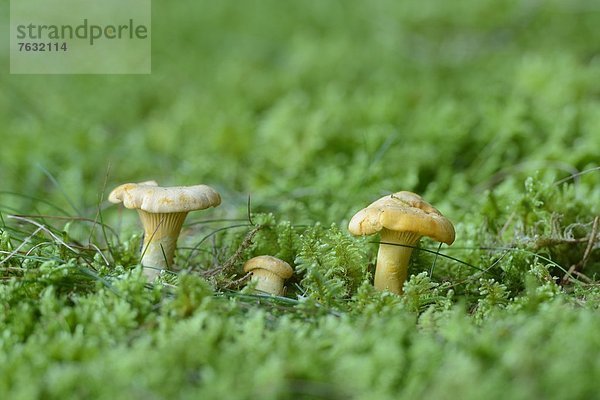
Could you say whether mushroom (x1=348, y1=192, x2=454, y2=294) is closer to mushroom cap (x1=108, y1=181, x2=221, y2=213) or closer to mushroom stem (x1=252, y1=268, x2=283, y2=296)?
mushroom stem (x1=252, y1=268, x2=283, y2=296)

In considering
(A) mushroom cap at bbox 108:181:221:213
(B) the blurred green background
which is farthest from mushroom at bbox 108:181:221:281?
(B) the blurred green background

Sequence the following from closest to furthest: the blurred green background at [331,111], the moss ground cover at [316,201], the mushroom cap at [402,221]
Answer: the moss ground cover at [316,201] → the mushroom cap at [402,221] → the blurred green background at [331,111]

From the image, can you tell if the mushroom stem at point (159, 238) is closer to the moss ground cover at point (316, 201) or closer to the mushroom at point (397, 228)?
the moss ground cover at point (316, 201)

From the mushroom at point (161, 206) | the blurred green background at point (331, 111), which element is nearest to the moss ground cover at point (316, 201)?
the blurred green background at point (331, 111)

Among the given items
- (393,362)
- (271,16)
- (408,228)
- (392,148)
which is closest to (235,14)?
(271,16)

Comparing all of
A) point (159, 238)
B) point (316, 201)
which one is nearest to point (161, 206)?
point (159, 238)

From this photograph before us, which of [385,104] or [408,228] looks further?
[385,104]

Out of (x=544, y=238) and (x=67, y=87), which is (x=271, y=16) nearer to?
(x=67, y=87)
